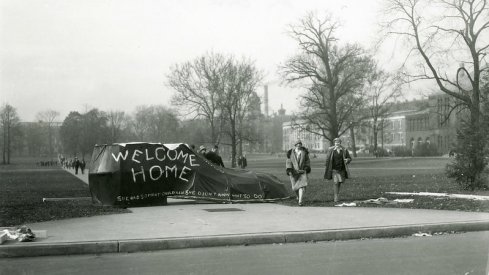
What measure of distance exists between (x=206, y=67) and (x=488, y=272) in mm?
55183

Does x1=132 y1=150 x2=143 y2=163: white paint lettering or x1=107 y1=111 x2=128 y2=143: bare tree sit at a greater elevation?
x1=107 y1=111 x2=128 y2=143: bare tree

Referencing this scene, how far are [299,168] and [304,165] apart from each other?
157 millimetres

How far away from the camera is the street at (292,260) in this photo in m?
6.86

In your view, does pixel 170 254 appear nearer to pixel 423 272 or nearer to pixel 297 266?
pixel 297 266

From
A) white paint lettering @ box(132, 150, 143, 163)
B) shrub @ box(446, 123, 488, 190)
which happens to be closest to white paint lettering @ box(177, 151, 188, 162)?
white paint lettering @ box(132, 150, 143, 163)

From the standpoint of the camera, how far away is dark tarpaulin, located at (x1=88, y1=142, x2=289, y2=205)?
45.6ft

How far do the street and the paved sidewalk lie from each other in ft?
0.86

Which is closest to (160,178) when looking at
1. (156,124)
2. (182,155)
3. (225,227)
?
(182,155)

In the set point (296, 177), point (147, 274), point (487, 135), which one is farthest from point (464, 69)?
point (147, 274)

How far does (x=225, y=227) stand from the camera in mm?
10086

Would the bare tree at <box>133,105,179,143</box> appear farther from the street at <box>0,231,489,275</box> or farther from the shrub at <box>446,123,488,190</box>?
the street at <box>0,231,489,275</box>

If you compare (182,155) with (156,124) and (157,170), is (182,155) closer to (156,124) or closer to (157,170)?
(157,170)

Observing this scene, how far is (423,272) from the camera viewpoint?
6590 mm

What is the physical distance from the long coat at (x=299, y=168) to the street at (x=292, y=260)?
5145 millimetres
